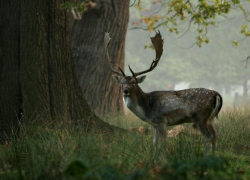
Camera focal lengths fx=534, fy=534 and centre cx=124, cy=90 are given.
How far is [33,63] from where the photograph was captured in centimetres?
864

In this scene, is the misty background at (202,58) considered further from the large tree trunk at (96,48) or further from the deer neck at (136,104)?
the deer neck at (136,104)

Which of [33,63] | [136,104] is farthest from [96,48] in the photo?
[136,104]

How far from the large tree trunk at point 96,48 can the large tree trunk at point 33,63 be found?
4513 mm

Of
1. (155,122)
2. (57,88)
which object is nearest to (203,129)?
(155,122)

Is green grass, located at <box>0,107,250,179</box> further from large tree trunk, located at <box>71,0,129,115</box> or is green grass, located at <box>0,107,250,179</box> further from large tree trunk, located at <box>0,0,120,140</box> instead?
large tree trunk, located at <box>71,0,129,115</box>

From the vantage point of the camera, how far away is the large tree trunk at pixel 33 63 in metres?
8.62

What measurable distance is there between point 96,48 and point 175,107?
5.73 m

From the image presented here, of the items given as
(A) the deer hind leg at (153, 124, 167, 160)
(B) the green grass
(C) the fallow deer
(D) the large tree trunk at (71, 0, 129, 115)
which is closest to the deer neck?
(C) the fallow deer

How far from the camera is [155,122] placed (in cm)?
835

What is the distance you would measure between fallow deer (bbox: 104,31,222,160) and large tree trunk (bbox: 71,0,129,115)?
16.6 ft

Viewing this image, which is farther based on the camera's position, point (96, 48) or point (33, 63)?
point (96, 48)

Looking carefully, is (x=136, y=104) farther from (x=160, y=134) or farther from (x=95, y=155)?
(x=95, y=155)

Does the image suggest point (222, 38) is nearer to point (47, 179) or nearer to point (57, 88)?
point (57, 88)

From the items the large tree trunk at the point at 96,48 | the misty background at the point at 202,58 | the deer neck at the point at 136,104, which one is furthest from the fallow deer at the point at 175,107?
the misty background at the point at 202,58
